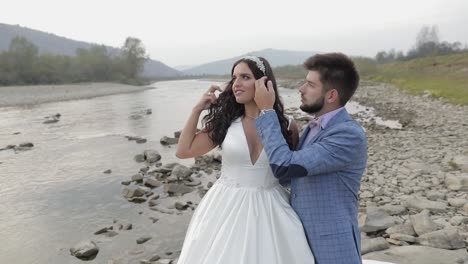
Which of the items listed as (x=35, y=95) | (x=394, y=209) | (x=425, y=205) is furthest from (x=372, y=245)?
(x=35, y=95)

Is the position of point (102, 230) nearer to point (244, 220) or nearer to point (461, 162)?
A: point (244, 220)

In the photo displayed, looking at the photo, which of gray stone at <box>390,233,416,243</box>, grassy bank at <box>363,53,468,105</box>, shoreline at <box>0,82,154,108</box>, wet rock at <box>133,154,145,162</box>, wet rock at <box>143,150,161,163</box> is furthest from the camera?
grassy bank at <box>363,53,468,105</box>

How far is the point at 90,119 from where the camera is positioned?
96.8 ft

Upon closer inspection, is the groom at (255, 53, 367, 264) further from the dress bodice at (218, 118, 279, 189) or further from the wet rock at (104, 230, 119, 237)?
the wet rock at (104, 230, 119, 237)

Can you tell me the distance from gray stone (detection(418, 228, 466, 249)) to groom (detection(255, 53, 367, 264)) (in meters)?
3.89

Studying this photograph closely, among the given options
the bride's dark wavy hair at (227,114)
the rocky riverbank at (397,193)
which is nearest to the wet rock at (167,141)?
the rocky riverbank at (397,193)

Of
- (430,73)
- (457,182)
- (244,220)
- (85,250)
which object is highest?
(430,73)

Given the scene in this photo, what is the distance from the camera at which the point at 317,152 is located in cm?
223

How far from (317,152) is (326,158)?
60 millimetres

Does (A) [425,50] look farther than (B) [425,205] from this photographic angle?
Yes

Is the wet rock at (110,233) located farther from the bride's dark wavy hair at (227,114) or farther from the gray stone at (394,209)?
the bride's dark wavy hair at (227,114)

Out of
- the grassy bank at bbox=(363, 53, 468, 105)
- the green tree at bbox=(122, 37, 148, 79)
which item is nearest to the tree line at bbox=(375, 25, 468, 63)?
the grassy bank at bbox=(363, 53, 468, 105)

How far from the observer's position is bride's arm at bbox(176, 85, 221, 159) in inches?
117

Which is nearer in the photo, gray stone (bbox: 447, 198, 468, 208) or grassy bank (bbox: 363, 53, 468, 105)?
gray stone (bbox: 447, 198, 468, 208)
